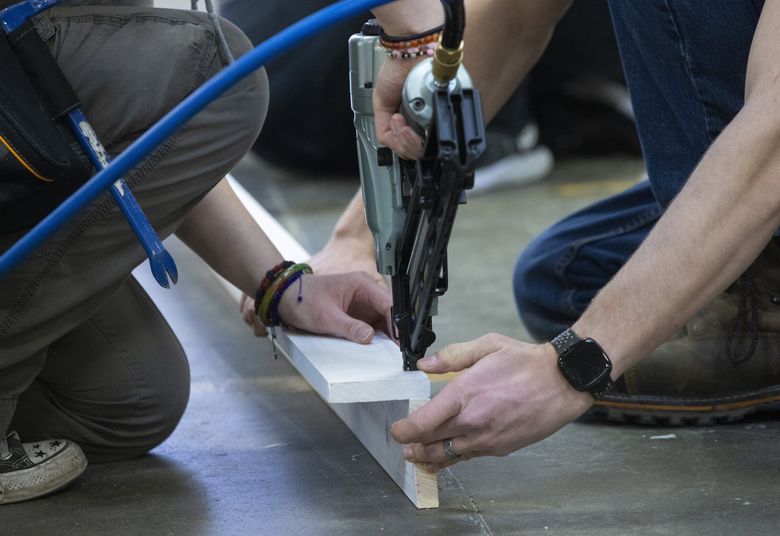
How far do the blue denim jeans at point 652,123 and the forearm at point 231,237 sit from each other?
57 cm

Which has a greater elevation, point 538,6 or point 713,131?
point 538,6

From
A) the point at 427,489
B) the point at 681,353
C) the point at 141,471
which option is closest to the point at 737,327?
the point at 681,353

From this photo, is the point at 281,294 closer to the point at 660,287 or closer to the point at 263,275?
the point at 263,275

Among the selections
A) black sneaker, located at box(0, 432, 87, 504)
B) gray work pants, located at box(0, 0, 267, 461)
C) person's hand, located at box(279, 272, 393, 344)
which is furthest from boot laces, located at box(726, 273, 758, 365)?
black sneaker, located at box(0, 432, 87, 504)

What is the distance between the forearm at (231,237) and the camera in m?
1.82

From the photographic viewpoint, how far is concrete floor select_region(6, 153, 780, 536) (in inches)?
56.5

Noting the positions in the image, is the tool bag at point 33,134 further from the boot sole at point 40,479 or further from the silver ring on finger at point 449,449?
the silver ring on finger at point 449,449

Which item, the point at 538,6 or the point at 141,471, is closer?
the point at 141,471

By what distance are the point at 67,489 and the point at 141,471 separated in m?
0.12

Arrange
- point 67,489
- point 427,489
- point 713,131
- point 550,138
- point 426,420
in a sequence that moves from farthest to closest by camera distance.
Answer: point 550,138, point 713,131, point 67,489, point 427,489, point 426,420

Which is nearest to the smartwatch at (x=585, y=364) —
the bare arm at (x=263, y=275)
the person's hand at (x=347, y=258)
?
the bare arm at (x=263, y=275)

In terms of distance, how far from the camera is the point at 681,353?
180 centimetres

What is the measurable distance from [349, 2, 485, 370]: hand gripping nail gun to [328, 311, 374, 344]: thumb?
131 millimetres

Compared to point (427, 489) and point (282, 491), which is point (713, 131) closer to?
point (427, 489)
